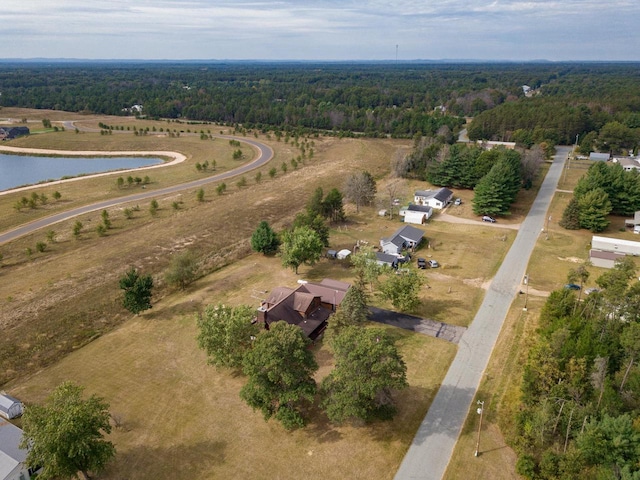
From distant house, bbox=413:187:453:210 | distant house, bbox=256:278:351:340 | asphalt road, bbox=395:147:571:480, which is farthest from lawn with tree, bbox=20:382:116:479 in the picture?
distant house, bbox=413:187:453:210

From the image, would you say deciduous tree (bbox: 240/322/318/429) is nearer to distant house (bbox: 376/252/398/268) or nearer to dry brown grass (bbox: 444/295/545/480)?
dry brown grass (bbox: 444/295/545/480)

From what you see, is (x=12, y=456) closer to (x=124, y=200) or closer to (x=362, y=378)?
(x=362, y=378)

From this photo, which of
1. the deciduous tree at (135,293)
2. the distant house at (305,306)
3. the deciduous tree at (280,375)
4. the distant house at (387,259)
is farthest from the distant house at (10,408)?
the distant house at (387,259)

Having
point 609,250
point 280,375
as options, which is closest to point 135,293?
point 280,375

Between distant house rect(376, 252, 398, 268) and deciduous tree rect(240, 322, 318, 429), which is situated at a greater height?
deciduous tree rect(240, 322, 318, 429)

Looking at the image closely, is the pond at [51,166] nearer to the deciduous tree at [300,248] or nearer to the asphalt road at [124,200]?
the asphalt road at [124,200]

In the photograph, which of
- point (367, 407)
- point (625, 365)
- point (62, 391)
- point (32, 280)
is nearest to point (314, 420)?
point (367, 407)

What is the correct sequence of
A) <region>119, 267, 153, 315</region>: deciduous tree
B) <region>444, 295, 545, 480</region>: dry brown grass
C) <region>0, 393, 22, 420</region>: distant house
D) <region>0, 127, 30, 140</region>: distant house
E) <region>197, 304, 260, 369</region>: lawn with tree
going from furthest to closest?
<region>0, 127, 30, 140</region>: distant house, <region>119, 267, 153, 315</region>: deciduous tree, <region>197, 304, 260, 369</region>: lawn with tree, <region>0, 393, 22, 420</region>: distant house, <region>444, 295, 545, 480</region>: dry brown grass
